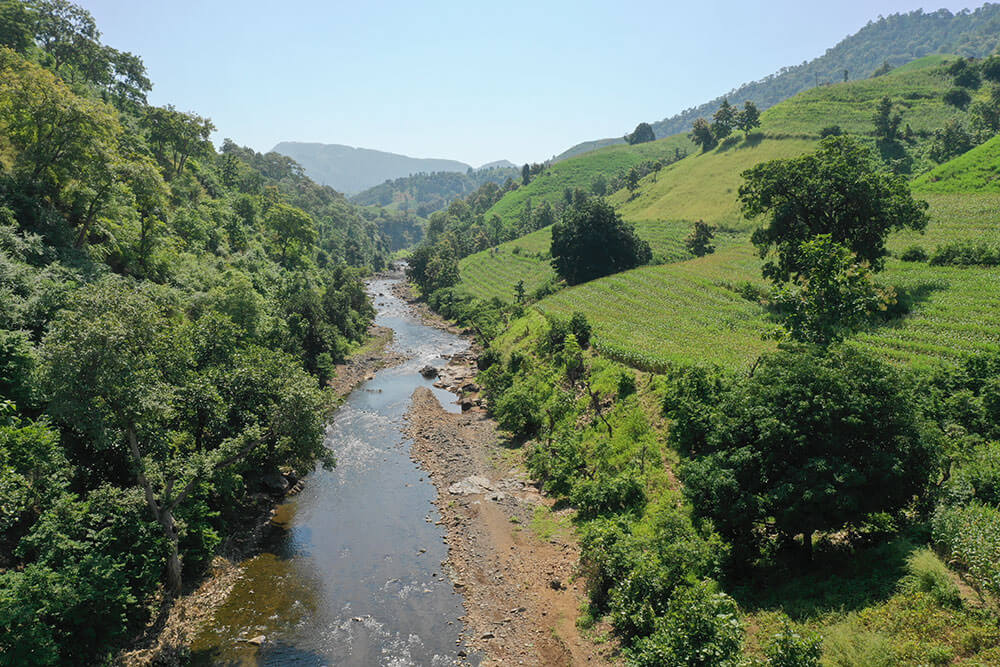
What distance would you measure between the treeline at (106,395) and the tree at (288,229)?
29.4m

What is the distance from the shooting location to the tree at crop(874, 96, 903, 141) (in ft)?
321

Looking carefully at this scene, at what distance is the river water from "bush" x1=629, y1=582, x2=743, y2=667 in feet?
29.7

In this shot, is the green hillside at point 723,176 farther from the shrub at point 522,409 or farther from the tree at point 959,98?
the shrub at point 522,409

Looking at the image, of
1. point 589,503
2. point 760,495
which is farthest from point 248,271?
point 760,495

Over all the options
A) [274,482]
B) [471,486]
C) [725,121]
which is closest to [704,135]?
[725,121]

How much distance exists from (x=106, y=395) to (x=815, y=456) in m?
26.6

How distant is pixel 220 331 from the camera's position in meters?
27.1

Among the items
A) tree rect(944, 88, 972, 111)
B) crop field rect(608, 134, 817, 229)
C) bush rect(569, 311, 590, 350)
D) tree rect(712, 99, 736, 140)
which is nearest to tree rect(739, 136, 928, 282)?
bush rect(569, 311, 590, 350)

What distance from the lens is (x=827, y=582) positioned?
17.9 m

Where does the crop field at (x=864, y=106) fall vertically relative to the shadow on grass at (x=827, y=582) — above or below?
above

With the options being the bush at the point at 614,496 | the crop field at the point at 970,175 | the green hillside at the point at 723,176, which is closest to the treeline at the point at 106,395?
the bush at the point at 614,496

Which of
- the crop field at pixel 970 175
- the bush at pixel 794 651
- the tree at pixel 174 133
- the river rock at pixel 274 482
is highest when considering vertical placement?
the tree at pixel 174 133

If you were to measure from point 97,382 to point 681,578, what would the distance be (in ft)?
76.4

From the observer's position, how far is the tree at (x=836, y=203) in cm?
3797
